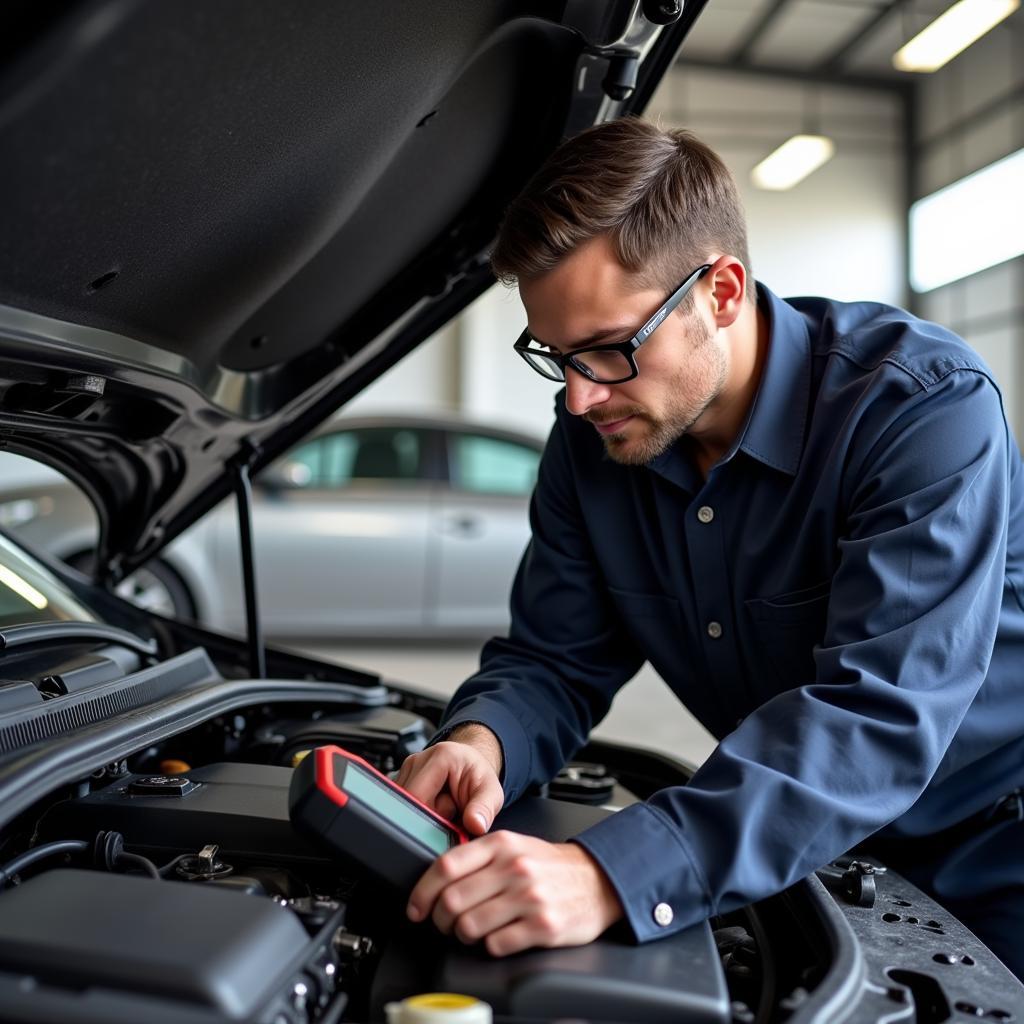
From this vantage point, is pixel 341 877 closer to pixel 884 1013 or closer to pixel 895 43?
pixel 884 1013

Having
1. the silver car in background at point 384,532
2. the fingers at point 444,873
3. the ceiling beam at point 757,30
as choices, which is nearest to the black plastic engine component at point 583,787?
the fingers at point 444,873

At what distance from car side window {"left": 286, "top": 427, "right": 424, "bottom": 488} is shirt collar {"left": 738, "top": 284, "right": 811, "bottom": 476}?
4.06m

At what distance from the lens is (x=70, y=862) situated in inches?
41.1

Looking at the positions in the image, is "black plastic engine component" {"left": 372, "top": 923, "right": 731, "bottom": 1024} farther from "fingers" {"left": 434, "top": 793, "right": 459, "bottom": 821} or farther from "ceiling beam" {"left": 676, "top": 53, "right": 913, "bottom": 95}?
"ceiling beam" {"left": 676, "top": 53, "right": 913, "bottom": 95}

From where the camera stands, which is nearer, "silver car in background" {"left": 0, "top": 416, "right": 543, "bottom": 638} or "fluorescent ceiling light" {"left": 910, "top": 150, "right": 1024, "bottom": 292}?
"silver car in background" {"left": 0, "top": 416, "right": 543, "bottom": 638}

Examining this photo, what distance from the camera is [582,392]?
1262mm

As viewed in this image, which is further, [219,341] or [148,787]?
[219,341]

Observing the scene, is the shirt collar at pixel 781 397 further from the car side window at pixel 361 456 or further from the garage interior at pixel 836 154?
the garage interior at pixel 836 154

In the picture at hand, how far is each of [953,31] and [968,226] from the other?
3050mm

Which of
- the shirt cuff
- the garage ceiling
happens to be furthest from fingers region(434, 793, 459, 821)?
the garage ceiling

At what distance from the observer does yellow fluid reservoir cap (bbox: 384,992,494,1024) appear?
0.70 m

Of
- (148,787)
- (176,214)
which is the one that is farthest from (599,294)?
(148,787)

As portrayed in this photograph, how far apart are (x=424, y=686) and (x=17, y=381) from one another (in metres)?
3.49

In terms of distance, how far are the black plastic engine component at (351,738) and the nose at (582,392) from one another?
51 cm
